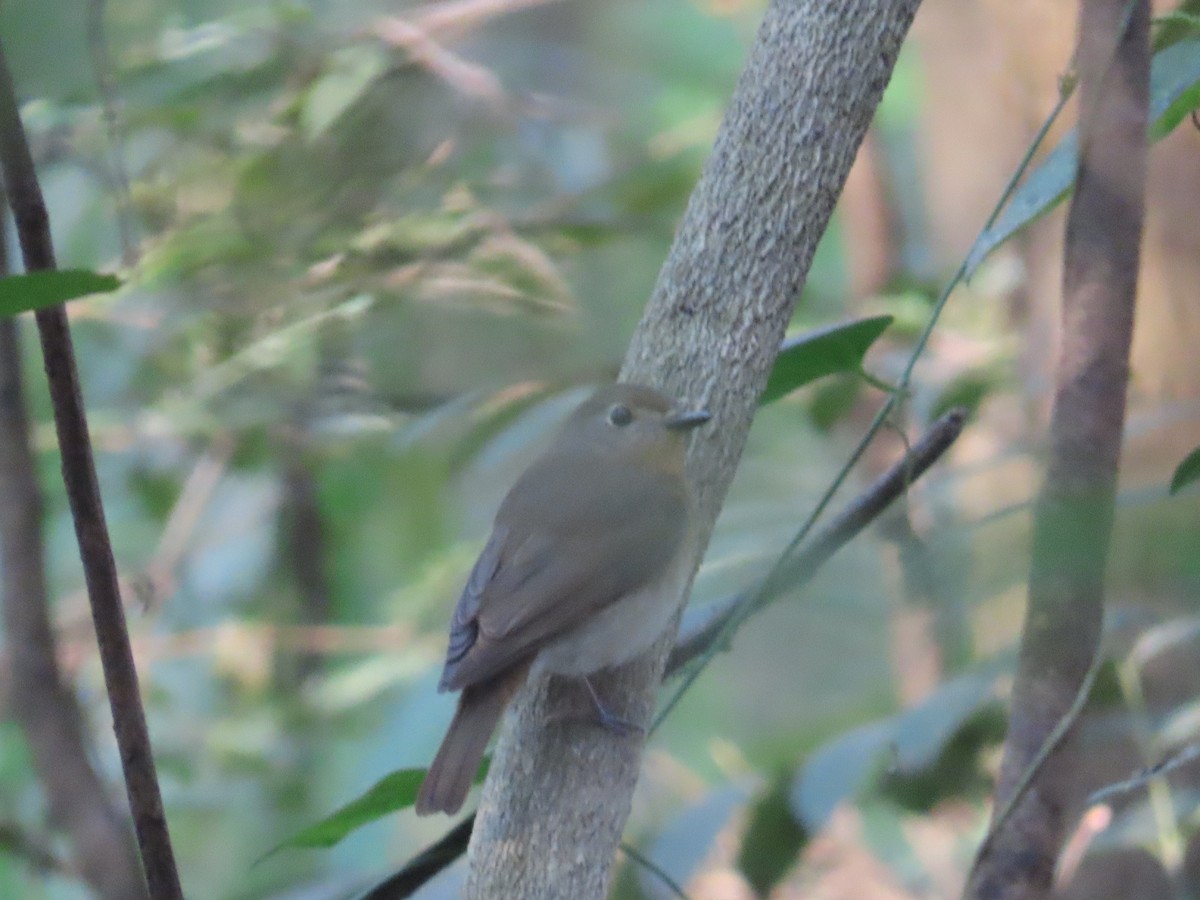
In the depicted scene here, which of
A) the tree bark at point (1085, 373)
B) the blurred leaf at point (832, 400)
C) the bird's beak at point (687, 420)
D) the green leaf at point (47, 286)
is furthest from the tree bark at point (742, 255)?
the blurred leaf at point (832, 400)

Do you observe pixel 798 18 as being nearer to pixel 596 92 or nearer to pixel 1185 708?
pixel 1185 708

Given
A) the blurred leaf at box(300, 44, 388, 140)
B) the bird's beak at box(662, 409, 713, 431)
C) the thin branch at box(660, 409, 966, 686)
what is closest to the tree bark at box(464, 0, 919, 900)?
the bird's beak at box(662, 409, 713, 431)

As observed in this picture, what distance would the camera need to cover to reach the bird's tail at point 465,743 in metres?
1.67

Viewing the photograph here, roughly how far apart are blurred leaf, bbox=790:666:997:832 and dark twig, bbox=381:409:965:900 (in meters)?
0.31

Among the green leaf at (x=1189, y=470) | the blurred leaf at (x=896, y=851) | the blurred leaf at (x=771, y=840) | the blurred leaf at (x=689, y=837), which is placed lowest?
the blurred leaf at (x=896, y=851)

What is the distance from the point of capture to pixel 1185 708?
212cm

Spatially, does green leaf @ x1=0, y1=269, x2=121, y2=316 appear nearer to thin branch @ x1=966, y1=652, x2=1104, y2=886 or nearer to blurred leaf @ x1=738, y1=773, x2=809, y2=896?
thin branch @ x1=966, y1=652, x2=1104, y2=886

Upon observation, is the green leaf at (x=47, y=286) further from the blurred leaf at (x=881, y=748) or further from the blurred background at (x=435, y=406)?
the blurred leaf at (x=881, y=748)

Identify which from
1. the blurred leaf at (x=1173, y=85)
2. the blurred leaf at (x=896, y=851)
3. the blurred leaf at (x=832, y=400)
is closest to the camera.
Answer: the blurred leaf at (x=1173, y=85)

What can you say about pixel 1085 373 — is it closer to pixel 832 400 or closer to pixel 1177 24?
pixel 1177 24

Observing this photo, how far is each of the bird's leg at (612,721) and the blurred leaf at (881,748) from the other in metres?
0.43

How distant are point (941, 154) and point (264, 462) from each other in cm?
212

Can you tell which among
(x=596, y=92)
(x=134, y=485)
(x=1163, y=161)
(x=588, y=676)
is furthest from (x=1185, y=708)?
(x=596, y=92)

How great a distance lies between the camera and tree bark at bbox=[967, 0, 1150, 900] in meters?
1.28
